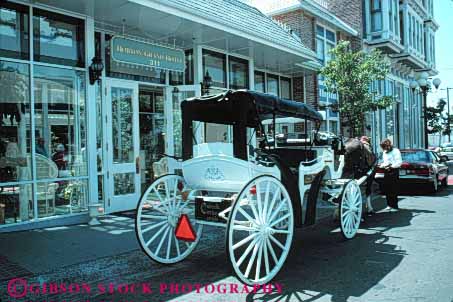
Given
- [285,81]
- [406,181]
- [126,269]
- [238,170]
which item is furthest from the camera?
[285,81]

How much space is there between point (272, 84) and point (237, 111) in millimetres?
10766

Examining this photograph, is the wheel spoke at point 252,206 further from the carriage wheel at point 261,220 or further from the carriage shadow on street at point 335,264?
the carriage shadow on street at point 335,264

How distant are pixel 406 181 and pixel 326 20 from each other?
28.2 ft

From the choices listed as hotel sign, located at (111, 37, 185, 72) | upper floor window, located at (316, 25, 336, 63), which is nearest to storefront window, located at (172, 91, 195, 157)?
hotel sign, located at (111, 37, 185, 72)

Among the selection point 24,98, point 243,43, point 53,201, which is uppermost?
point 243,43

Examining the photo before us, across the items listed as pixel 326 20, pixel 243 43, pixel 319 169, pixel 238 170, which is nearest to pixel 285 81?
pixel 326 20

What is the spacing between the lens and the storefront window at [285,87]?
53.7ft

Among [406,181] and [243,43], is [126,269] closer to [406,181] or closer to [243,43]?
[243,43]

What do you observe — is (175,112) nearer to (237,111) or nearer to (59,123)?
(59,123)

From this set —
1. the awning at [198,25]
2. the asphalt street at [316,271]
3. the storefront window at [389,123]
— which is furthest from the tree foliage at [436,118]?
the asphalt street at [316,271]

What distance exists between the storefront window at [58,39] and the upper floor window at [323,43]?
1184cm

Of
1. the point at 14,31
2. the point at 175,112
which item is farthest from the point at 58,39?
the point at 175,112

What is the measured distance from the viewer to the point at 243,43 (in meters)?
11.7

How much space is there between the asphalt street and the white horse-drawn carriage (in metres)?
0.30
